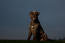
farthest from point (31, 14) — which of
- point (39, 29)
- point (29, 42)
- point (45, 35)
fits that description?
point (29, 42)

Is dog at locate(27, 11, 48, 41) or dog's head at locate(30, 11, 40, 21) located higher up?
dog's head at locate(30, 11, 40, 21)

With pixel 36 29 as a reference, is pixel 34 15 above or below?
above

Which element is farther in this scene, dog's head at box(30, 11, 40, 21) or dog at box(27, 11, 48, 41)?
dog's head at box(30, 11, 40, 21)

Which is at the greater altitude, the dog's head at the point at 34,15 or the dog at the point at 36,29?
the dog's head at the point at 34,15

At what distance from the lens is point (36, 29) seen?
11.3m

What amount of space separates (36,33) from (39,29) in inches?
21.1

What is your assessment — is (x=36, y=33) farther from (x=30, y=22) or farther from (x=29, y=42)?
(x=29, y=42)

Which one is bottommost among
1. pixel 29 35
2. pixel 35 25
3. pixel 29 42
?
pixel 29 35

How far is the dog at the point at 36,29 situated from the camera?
1131 cm

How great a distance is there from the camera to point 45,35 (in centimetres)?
1147

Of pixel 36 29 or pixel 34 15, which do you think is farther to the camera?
pixel 34 15

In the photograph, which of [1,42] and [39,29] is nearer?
[1,42]

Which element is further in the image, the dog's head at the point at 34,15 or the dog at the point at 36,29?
the dog's head at the point at 34,15

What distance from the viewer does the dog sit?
37.1 ft
